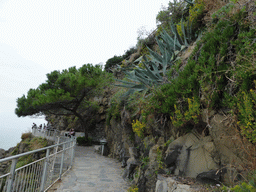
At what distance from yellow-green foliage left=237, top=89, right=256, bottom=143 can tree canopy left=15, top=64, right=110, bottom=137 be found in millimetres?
12486

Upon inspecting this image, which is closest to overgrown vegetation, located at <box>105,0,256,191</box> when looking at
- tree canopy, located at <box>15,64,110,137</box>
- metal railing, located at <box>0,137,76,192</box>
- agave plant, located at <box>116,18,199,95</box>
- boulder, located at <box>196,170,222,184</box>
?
agave plant, located at <box>116,18,199,95</box>

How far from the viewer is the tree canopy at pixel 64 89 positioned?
44.2ft

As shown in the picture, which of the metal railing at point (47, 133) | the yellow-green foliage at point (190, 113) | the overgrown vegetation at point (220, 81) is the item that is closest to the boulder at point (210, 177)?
the overgrown vegetation at point (220, 81)

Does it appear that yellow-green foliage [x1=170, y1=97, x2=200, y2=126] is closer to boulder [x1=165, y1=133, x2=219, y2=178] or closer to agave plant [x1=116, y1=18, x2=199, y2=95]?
boulder [x1=165, y1=133, x2=219, y2=178]

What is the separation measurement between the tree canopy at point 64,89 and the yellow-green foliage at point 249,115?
12486 mm

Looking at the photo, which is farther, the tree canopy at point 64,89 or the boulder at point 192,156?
the tree canopy at point 64,89

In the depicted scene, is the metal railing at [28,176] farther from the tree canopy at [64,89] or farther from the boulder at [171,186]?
the tree canopy at [64,89]

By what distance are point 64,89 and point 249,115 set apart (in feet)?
46.0

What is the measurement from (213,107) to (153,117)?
2.03m

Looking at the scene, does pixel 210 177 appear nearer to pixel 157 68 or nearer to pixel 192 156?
pixel 192 156

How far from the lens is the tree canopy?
13.5 m

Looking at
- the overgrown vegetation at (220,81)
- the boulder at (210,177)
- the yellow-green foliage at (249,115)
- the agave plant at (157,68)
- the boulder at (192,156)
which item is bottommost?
the boulder at (210,177)

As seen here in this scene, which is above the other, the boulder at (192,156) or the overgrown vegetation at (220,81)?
the overgrown vegetation at (220,81)

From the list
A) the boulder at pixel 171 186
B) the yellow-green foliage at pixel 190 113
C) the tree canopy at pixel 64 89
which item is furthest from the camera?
the tree canopy at pixel 64 89
